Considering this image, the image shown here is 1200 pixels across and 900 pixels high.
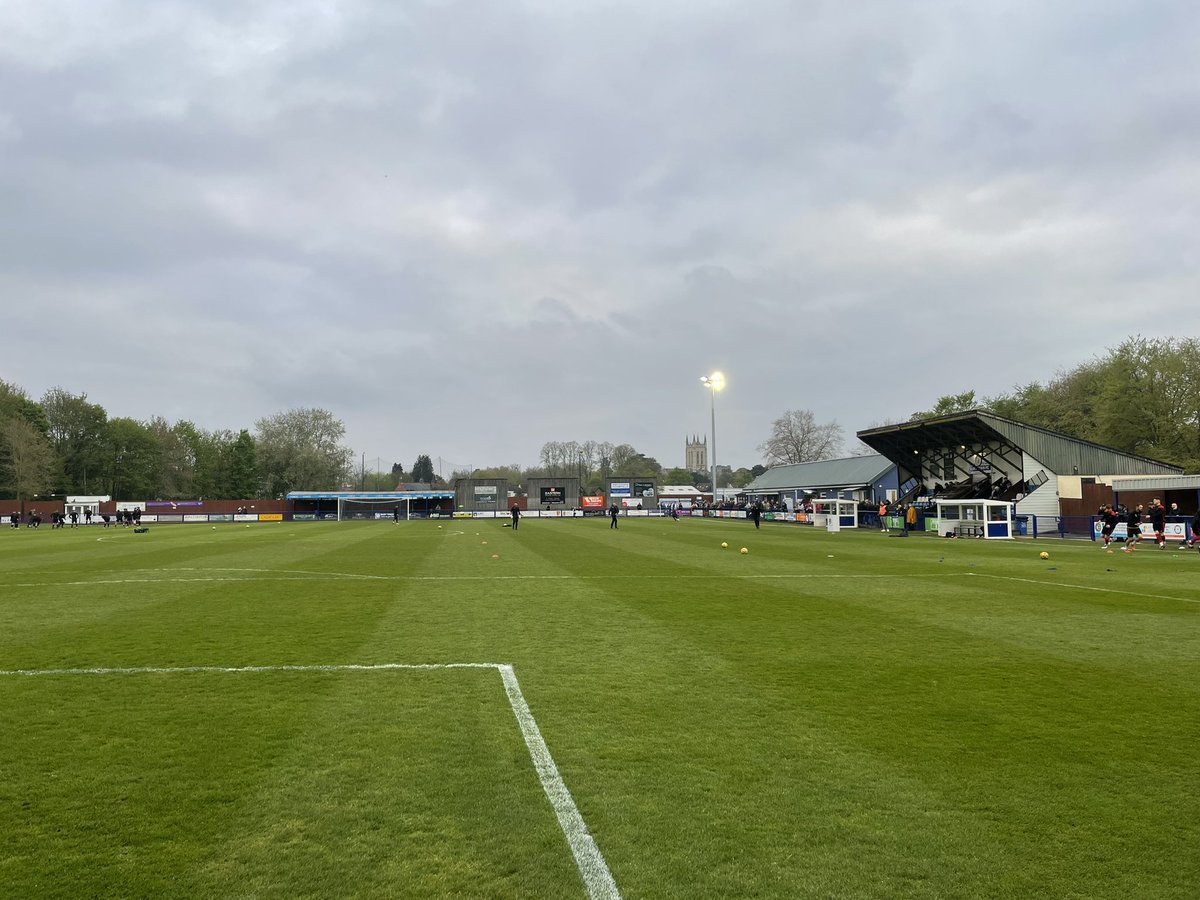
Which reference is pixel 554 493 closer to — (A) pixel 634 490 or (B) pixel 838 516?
(A) pixel 634 490

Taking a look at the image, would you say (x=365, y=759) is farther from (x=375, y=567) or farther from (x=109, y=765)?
(x=375, y=567)

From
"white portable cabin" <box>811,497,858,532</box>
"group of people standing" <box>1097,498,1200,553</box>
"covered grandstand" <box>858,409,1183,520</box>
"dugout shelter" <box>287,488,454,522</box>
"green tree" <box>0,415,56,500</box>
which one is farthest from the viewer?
"dugout shelter" <box>287,488,454,522</box>

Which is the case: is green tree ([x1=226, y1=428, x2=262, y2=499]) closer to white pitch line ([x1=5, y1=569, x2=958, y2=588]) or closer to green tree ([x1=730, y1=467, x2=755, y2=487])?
white pitch line ([x1=5, y1=569, x2=958, y2=588])

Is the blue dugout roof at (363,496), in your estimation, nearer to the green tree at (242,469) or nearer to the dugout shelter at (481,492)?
the dugout shelter at (481,492)

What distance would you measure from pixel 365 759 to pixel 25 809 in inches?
75.8

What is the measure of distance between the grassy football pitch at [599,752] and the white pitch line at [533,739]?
0.09ft

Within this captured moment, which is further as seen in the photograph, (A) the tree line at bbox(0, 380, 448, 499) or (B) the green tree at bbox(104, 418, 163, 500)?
(B) the green tree at bbox(104, 418, 163, 500)

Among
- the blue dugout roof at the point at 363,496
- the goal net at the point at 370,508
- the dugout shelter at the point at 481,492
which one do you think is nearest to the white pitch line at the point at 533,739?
the blue dugout roof at the point at 363,496

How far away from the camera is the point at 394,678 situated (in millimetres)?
7566

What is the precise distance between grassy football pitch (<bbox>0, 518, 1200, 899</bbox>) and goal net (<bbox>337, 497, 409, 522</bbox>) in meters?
80.3

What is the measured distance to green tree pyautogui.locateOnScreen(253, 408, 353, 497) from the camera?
108188mm

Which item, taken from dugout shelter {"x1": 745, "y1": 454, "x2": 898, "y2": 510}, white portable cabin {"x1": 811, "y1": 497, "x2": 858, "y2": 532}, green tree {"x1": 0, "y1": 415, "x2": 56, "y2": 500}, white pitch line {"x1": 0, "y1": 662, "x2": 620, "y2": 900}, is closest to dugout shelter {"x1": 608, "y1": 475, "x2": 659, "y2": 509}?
dugout shelter {"x1": 745, "y1": 454, "x2": 898, "y2": 510}

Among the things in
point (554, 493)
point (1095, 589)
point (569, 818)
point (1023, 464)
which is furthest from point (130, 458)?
point (569, 818)

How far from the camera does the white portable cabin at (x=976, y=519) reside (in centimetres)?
3531
